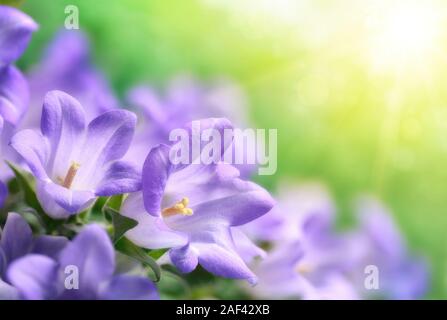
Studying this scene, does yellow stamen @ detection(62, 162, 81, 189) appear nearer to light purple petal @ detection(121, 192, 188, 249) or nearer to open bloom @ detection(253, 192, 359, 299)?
light purple petal @ detection(121, 192, 188, 249)

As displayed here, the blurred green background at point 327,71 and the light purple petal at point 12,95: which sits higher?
the blurred green background at point 327,71

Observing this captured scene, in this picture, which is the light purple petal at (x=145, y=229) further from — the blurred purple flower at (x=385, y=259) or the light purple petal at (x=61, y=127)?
the blurred purple flower at (x=385, y=259)

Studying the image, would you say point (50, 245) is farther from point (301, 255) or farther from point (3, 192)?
point (301, 255)

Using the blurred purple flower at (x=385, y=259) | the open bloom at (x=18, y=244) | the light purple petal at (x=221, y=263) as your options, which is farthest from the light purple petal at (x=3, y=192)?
the blurred purple flower at (x=385, y=259)

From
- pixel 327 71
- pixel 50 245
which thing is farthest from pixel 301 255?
pixel 327 71

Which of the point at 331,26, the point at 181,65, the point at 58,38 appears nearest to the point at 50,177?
the point at 58,38
